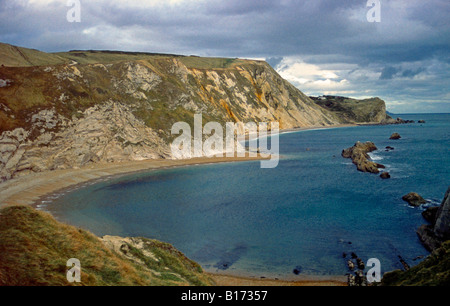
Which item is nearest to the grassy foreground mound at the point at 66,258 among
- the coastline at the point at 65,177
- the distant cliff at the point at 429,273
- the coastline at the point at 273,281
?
the coastline at the point at 273,281

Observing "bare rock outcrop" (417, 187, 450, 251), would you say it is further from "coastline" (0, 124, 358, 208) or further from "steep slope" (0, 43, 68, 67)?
"steep slope" (0, 43, 68, 67)

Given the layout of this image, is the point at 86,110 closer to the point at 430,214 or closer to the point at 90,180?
the point at 90,180

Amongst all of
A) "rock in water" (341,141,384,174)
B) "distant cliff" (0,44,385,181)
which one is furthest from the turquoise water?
"distant cliff" (0,44,385,181)

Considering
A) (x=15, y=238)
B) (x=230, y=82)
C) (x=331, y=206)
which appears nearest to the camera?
(x=15, y=238)

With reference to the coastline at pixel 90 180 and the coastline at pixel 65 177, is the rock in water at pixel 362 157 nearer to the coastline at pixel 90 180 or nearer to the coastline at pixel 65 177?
the coastline at pixel 90 180

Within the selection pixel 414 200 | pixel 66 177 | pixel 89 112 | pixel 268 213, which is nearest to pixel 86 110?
pixel 89 112

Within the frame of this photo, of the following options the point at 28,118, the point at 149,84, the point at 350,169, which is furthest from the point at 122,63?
the point at 350,169

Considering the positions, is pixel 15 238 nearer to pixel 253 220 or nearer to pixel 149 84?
pixel 253 220
